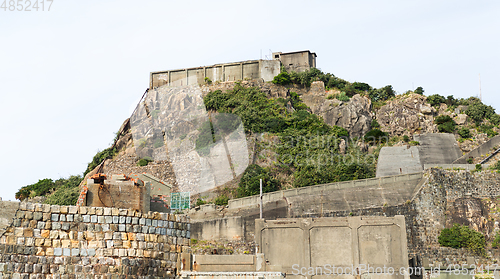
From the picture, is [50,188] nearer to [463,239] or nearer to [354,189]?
[354,189]

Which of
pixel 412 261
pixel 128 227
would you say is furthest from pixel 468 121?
pixel 128 227

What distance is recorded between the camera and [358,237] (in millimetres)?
23875

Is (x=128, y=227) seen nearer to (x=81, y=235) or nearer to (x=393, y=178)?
(x=81, y=235)

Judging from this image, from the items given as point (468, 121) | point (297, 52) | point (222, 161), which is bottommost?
point (222, 161)

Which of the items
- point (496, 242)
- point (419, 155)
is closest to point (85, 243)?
point (496, 242)

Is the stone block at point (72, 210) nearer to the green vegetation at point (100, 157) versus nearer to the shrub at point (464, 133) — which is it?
the shrub at point (464, 133)

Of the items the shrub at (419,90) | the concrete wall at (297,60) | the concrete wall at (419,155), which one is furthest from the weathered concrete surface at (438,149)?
the concrete wall at (297,60)

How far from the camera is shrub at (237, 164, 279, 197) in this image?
39.7 metres

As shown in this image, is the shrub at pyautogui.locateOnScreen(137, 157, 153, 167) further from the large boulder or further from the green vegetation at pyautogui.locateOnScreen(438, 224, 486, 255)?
the green vegetation at pyautogui.locateOnScreen(438, 224, 486, 255)

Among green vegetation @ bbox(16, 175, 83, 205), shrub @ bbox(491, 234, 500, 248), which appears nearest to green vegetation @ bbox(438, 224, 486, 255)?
shrub @ bbox(491, 234, 500, 248)

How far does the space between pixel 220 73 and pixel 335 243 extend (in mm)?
36839

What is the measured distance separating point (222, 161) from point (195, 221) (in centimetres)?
1036

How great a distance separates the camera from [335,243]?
23.9 m
